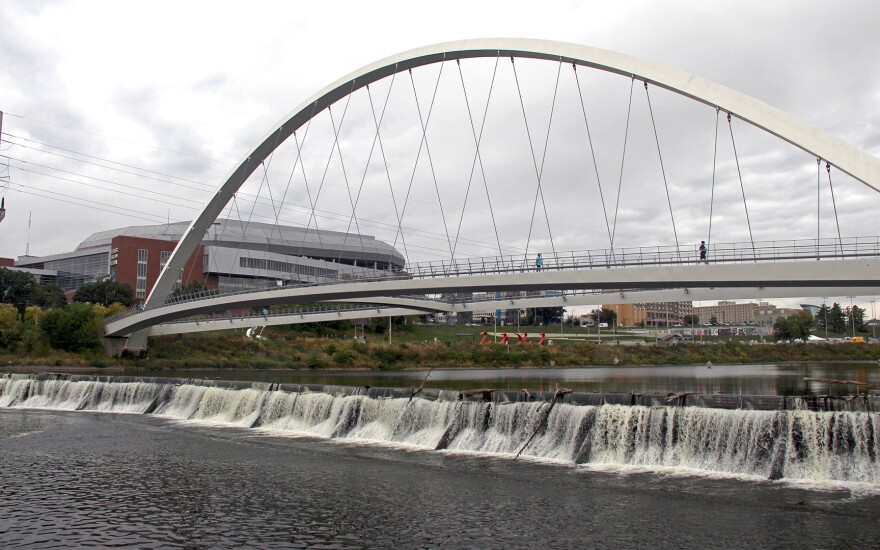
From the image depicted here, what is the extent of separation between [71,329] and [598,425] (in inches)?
1796

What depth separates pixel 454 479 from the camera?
1543 cm

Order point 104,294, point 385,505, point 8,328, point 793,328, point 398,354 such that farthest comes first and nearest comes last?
point 793,328
point 104,294
point 398,354
point 8,328
point 385,505

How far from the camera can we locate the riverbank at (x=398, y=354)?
5253 cm

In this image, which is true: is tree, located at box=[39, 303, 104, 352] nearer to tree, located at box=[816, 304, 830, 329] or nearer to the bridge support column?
the bridge support column

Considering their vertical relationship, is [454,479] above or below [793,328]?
below

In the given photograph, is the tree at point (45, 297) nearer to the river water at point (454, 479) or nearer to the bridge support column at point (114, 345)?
the bridge support column at point (114, 345)

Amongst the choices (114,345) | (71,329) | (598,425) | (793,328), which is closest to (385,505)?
(598,425)

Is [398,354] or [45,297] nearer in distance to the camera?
[398,354]

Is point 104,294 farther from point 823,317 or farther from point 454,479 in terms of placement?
point 823,317

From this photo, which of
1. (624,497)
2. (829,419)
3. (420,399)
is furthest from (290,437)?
(829,419)

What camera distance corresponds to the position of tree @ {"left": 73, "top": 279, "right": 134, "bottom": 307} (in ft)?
240

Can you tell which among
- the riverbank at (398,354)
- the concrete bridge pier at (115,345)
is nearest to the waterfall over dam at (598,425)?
the riverbank at (398,354)

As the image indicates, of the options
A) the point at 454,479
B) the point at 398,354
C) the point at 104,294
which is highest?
the point at 104,294

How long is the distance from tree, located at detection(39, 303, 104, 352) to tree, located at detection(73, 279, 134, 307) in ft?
68.7
